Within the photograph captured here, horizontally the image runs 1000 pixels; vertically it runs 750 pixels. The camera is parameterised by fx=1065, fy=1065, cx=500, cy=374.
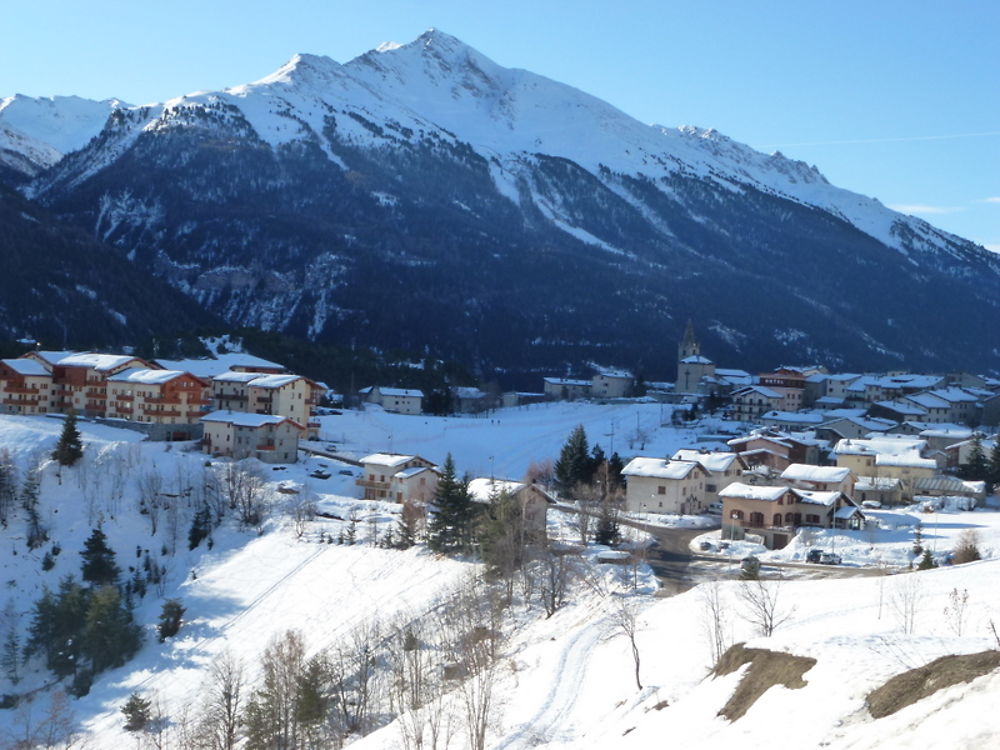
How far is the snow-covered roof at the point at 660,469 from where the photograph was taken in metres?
60.9

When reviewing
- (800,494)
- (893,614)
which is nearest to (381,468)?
(800,494)

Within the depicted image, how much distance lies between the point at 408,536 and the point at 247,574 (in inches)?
324

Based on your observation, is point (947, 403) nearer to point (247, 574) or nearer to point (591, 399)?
point (591, 399)

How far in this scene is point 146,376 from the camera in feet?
249

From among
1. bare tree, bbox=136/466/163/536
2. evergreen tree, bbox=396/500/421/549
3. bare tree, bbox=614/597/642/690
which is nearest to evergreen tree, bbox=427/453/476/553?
evergreen tree, bbox=396/500/421/549

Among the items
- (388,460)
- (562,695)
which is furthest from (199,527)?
(562,695)

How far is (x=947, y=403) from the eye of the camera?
10481 cm

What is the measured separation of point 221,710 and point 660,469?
3218 cm

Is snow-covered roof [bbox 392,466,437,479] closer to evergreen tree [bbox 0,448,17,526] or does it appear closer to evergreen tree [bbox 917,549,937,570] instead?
evergreen tree [bbox 0,448,17,526]

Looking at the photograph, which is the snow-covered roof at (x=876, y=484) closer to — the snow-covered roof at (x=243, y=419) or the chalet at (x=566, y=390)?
the snow-covered roof at (x=243, y=419)

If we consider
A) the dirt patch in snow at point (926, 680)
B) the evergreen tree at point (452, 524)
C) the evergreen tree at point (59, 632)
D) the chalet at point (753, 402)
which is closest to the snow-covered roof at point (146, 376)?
the evergreen tree at point (59, 632)

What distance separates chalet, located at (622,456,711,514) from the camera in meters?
60.8

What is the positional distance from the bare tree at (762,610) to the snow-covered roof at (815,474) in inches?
1035

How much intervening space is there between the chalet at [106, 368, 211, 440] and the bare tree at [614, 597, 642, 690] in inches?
1771
